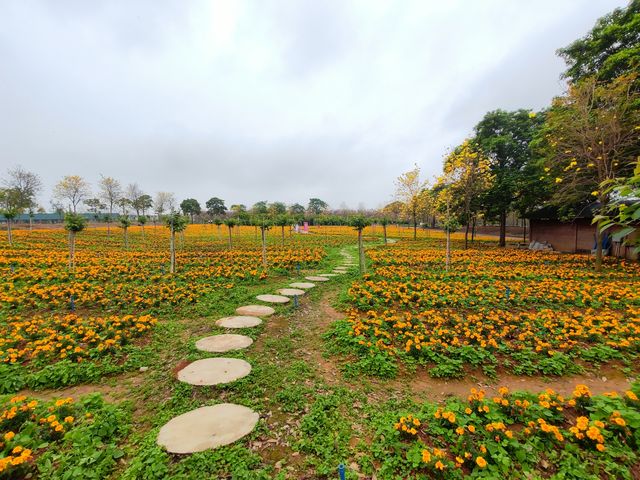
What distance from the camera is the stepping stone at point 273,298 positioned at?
740 centimetres

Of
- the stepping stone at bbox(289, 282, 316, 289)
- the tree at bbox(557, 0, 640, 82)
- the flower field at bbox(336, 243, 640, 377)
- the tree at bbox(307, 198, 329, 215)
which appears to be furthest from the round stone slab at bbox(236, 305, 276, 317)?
the tree at bbox(307, 198, 329, 215)

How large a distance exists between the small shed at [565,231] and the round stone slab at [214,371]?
69.8 ft

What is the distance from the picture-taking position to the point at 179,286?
321 inches

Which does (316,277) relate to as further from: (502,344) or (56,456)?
(56,456)

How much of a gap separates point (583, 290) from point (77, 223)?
18511 millimetres

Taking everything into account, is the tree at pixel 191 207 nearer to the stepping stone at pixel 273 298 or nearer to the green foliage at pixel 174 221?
the green foliage at pixel 174 221

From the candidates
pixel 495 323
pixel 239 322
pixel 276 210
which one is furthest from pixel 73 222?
pixel 276 210

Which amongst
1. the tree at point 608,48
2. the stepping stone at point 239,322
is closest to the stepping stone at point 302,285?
the stepping stone at point 239,322

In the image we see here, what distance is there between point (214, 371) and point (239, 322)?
1931 millimetres

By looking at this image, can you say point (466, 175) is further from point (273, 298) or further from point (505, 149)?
point (273, 298)

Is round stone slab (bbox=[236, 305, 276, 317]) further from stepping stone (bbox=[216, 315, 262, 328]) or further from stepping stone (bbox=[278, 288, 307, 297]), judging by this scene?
stepping stone (bbox=[278, 288, 307, 297])

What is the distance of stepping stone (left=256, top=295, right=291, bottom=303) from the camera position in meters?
7.40

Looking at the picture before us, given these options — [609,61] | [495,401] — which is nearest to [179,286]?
[495,401]

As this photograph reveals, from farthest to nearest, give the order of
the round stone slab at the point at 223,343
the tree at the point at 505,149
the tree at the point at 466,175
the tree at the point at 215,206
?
the tree at the point at 215,206 < the tree at the point at 505,149 < the tree at the point at 466,175 < the round stone slab at the point at 223,343
